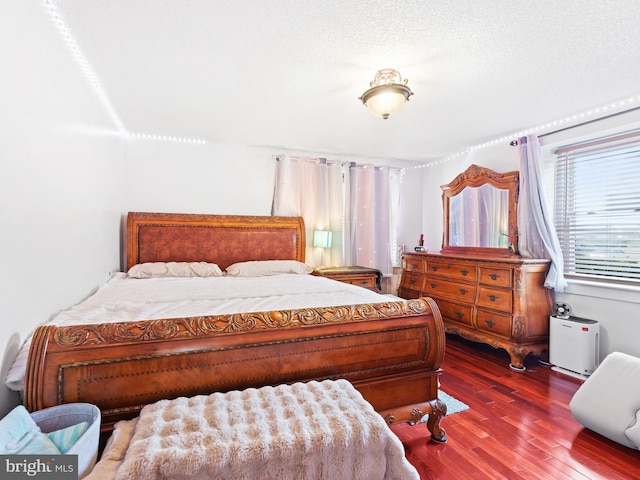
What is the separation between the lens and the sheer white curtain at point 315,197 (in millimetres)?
4121

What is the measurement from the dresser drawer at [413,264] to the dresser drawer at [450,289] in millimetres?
192

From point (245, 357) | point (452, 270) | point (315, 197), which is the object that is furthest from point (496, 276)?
point (245, 357)

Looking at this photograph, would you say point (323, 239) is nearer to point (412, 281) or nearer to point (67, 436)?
point (412, 281)

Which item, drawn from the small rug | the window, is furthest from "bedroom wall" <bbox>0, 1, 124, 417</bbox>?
the window

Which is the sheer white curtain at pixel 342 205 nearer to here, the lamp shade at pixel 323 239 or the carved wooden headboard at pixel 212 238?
Result: the lamp shade at pixel 323 239

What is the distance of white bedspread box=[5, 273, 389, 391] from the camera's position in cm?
155

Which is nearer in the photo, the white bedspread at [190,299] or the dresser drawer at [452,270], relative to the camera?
the white bedspread at [190,299]

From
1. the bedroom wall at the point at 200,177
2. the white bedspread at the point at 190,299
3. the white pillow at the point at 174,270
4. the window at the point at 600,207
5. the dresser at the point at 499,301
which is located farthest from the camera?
the bedroom wall at the point at 200,177

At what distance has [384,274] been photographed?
457 centimetres

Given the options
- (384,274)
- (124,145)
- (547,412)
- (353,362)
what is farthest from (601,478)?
(124,145)

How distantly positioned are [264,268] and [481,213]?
2.62 m

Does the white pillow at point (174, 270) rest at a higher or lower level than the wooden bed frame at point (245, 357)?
higher

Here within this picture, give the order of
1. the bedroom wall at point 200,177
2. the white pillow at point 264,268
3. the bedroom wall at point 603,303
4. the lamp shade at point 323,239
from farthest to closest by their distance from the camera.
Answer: the lamp shade at point 323,239, the bedroom wall at point 200,177, the white pillow at point 264,268, the bedroom wall at point 603,303

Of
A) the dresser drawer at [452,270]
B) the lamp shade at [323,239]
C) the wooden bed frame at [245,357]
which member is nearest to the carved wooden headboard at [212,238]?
the lamp shade at [323,239]
